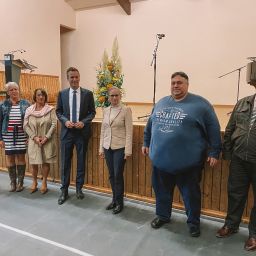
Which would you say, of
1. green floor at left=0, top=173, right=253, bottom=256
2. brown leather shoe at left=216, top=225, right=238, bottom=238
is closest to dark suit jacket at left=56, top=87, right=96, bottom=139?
green floor at left=0, top=173, right=253, bottom=256

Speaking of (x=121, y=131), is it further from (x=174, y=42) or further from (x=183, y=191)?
(x=174, y=42)

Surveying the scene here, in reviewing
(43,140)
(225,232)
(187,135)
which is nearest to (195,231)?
(225,232)

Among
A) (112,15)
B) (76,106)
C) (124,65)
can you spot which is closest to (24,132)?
(76,106)

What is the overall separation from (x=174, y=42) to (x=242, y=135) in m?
6.19

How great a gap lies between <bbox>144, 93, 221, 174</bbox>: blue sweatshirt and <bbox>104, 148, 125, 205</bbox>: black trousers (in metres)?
0.53

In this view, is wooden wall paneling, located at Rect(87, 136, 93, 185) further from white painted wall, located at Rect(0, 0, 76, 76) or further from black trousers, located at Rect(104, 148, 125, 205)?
white painted wall, located at Rect(0, 0, 76, 76)

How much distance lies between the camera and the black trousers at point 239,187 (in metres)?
2.19

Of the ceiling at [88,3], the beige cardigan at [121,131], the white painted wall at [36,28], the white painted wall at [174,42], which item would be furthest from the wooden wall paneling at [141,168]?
the ceiling at [88,3]

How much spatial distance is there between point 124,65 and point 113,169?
20.6ft

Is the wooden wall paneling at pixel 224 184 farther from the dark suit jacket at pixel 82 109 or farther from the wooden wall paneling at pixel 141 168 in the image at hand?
the dark suit jacket at pixel 82 109

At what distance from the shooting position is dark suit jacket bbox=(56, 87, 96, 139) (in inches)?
118

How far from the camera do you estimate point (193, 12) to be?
7.45m

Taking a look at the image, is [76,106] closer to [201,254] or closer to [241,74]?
[201,254]

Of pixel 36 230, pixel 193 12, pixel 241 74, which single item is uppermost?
pixel 193 12
